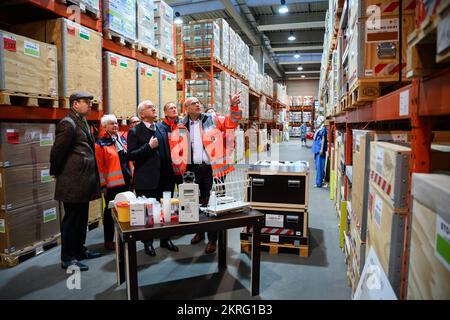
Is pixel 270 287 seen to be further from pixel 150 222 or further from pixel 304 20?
pixel 304 20

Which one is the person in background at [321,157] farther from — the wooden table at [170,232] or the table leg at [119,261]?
the table leg at [119,261]

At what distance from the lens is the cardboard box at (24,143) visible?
4062 mm

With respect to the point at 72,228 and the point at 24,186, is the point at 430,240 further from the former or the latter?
the point at 24,186

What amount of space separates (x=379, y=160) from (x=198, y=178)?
266 cm

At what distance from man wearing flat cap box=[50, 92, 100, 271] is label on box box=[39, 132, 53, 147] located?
0.95 metres

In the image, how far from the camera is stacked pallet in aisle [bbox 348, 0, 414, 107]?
2771 mm

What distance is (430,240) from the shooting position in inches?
55.7

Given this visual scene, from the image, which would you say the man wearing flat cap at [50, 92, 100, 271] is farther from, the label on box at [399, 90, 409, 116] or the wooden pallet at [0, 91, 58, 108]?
the label on box at [399, 90, 409, 116]

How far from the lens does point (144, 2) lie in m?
6.37

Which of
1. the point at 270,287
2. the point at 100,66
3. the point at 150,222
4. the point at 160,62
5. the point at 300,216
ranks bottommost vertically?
the point at 270,287

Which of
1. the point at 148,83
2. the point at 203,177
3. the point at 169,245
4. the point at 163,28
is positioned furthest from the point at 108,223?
the point at 163,28

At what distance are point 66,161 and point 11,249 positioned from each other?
1344 mm
